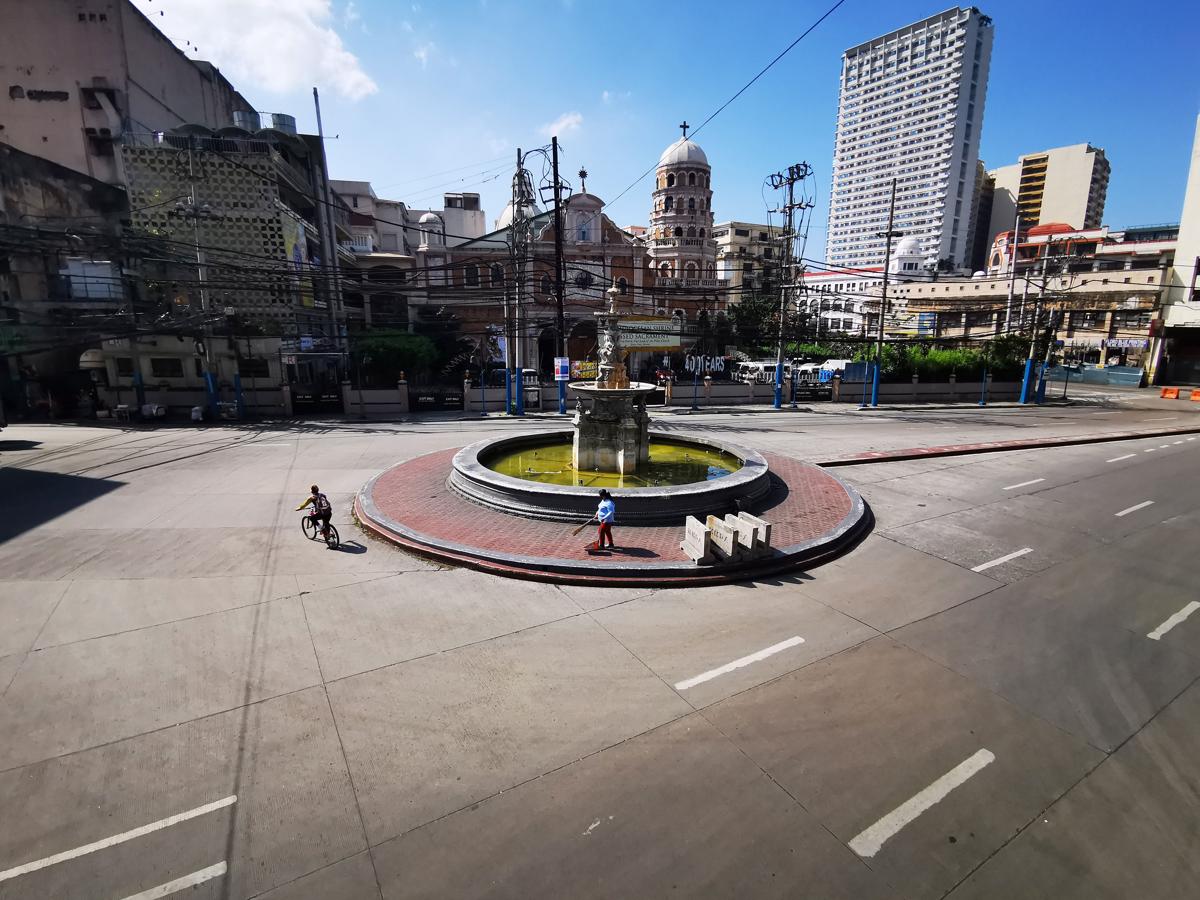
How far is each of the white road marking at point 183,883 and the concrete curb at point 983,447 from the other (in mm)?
15146

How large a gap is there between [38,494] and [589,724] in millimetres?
14506

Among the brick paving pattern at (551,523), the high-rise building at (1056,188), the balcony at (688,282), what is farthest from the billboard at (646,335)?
the high-rise building at (1056,188)

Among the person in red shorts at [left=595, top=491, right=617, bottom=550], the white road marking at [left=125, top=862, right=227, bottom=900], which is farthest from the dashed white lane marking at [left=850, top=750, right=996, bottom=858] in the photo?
the person in red shorts at [left=595, top=491, right=617, bottom=550]

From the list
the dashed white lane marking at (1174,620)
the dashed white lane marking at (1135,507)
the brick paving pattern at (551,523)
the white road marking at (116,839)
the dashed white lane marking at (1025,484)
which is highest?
the brick paving pattern at (551,523)

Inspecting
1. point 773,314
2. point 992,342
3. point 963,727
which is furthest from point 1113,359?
point 963,727

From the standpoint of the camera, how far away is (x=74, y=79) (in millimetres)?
30766

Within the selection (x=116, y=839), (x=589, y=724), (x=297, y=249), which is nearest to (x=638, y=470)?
(x=589, y=724)

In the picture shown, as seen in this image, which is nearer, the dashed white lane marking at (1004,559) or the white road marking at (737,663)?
the white road marking at (737,663)

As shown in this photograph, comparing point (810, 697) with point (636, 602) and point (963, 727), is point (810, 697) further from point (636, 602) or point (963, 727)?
point (636, 602)

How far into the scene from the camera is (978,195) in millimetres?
114188

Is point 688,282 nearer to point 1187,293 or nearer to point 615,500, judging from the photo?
point 1187,293

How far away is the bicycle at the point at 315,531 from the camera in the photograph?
9.38m

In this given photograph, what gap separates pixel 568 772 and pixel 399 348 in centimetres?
2976

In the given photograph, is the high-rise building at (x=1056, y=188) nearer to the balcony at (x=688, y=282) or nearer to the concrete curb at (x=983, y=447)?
the balcony at (x=688, y=282)
